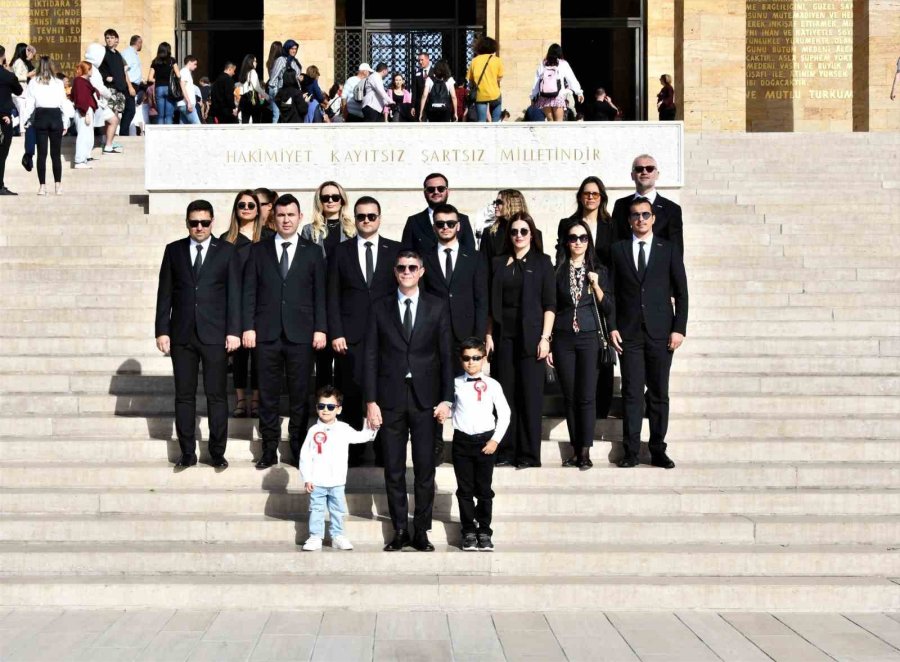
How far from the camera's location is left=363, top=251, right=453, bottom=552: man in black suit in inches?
297

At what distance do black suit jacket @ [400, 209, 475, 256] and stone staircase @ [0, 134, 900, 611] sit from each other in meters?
1.61

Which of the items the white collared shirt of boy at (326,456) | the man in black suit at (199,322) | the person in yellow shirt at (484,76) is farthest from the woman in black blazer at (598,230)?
the person in yellow shirt at (484,76)

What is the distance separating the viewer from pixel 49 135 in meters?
15.6

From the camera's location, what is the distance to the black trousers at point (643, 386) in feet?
28.1

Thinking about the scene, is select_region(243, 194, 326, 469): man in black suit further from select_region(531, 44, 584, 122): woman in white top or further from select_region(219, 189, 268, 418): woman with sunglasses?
select_region(531, 44, 584, 122): woman in white top

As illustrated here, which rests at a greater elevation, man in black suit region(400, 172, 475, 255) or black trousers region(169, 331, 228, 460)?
man in black suit region(400, 172, 475, 255)

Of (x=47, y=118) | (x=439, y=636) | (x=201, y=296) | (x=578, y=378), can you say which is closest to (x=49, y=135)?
(x=47, y=118)

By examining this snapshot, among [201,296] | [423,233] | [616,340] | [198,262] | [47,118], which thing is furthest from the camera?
[47,118]

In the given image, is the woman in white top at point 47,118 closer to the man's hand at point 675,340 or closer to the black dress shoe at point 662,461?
the man's hand at point 675,340

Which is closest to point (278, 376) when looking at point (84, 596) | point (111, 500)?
Answer: point (111, 500)

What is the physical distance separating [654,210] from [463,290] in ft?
6.23

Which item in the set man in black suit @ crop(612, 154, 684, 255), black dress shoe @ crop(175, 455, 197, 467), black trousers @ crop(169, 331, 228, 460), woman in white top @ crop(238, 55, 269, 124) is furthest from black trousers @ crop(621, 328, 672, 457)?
woman in white top @ crop(238, 55, 269, 124)

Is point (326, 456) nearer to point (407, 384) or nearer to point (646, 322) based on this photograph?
point (407, 384)

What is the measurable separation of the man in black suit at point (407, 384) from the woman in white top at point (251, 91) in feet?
34.6
